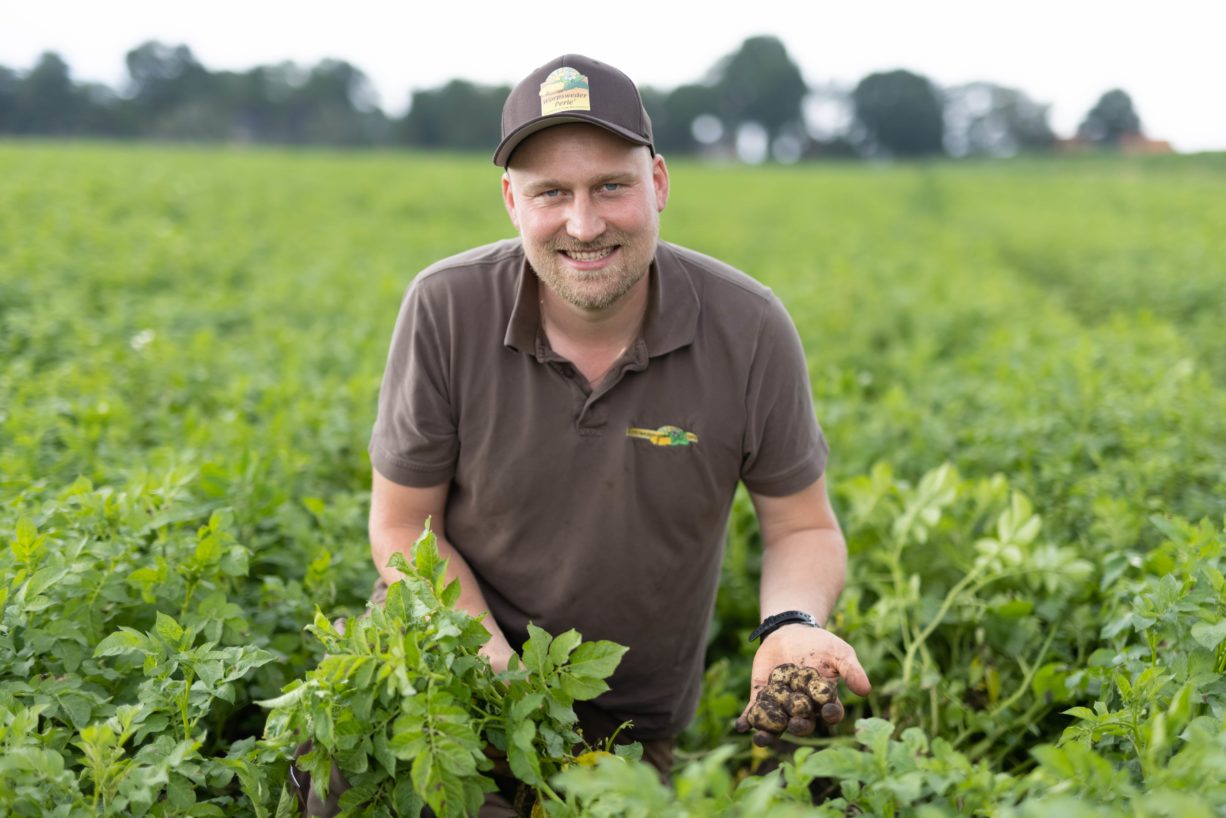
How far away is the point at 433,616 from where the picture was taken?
1.84 meters

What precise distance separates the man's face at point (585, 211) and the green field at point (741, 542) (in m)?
1.01

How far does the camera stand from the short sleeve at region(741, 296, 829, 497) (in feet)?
8.42

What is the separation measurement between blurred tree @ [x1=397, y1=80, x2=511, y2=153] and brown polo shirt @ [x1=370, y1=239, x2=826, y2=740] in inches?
2718

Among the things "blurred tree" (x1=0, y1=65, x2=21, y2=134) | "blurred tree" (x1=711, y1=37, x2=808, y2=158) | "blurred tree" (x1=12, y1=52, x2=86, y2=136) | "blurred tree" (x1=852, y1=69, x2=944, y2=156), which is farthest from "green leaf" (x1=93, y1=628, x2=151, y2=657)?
"blurred tree" (x1=852, y1=69, x2=944, y2=156)

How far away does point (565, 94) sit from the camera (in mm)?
2318

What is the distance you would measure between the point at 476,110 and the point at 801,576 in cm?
7200

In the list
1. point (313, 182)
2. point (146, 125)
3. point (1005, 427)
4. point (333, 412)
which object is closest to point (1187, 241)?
point (1005, 427)

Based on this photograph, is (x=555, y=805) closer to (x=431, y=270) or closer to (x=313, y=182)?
(x=431, y=270)

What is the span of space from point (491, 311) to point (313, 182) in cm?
2092

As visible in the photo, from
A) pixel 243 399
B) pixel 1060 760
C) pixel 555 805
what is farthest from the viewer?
pixel 243 399

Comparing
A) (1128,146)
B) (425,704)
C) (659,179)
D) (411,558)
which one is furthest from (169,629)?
(1128,146)

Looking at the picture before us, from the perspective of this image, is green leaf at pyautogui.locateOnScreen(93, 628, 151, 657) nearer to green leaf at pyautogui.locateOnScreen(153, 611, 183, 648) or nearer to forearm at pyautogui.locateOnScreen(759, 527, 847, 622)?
green leaf at pyautogui.locateOnScreen(153, 611, 183, 648)

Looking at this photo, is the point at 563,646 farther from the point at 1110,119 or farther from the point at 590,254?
the point at 1110,119

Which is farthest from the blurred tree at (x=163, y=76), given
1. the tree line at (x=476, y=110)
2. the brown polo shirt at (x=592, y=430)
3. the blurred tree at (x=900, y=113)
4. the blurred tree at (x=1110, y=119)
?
the brown polo shirt at (x=592, y=430)
